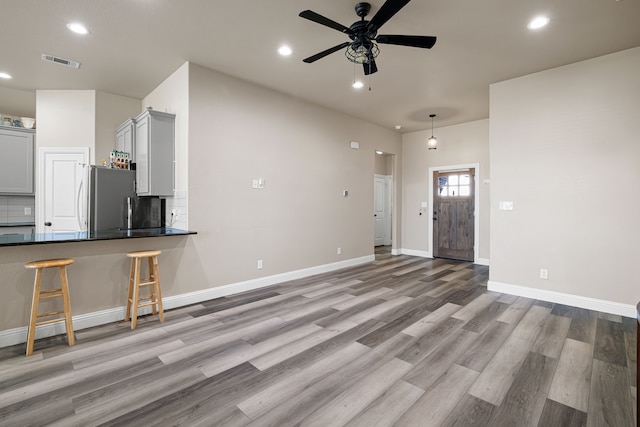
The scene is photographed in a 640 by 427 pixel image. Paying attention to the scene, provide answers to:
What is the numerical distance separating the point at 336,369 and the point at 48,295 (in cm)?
278

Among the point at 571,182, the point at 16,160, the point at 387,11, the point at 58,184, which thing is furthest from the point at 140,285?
the point at 571,182

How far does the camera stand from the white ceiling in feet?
9.02

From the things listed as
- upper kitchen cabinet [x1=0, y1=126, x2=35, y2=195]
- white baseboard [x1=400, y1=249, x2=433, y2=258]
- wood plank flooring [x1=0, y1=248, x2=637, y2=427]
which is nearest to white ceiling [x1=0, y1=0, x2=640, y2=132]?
upper kitchen cabinet [x1=0, y1=126, x2=35, y2=195]

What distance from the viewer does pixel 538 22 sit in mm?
2955

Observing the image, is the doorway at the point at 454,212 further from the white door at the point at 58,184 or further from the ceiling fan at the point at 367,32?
the white door at the point at 58,184

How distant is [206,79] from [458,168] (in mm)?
5438

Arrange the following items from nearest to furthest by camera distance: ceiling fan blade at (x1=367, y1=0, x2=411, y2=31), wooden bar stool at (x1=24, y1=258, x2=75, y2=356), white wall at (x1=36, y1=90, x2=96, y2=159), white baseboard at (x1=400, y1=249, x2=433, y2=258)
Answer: ceiling fan blade at (x1=367, y1=0, x2=411, y2=31), wooden bar stool at (x1=24, y1=258, x2=75, y2=356), white wall at (x1=36, y1=90, x2=96, y2=159), white baseboard at (x1=400, y1=249, x2=433, y2=258)

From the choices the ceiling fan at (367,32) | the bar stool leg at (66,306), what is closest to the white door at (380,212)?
the ceiling fan at (367,32)

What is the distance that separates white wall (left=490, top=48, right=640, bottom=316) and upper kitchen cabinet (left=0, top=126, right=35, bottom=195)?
26.1 feet

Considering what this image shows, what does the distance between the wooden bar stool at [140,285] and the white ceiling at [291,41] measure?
7.89 feet

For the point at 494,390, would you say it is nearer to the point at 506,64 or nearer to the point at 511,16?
the point at 511,16

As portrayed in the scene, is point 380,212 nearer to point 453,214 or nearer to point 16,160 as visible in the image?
point 453,214

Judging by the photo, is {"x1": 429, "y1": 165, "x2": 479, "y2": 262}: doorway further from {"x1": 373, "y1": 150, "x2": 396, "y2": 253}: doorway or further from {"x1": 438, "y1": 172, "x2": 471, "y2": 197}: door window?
{"x1": 373, "y1": 150, "x2": 396, "y2": 253}: doorway

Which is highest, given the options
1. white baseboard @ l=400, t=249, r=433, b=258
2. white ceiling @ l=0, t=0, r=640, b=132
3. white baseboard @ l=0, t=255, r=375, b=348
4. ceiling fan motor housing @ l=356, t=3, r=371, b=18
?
white ceiling @ l=0, t=0, r=640, b=132
